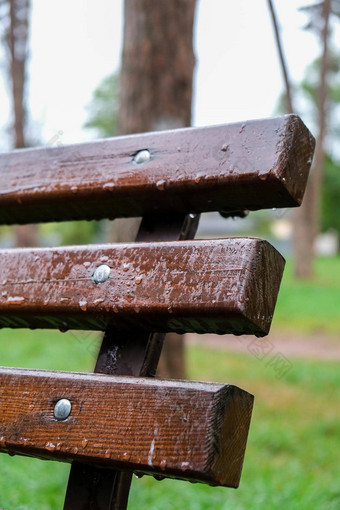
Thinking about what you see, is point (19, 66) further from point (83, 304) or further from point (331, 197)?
point (331, 197)

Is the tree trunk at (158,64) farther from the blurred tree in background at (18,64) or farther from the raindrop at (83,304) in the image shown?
the blurred tree in background at (18,64)

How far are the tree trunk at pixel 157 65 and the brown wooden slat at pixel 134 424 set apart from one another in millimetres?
2550

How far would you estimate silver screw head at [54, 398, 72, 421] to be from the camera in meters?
0.96

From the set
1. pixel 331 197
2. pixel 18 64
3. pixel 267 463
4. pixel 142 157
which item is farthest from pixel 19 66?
pixel 331 197

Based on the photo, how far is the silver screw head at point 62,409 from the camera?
96 cm

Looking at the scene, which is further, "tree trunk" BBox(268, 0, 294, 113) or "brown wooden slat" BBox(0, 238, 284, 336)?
"tree trunk" BBox(268, 0, 294, 113)

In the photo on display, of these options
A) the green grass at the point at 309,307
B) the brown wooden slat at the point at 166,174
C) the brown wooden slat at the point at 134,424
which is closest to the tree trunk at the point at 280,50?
the brown wooden slat at the point at 166,174

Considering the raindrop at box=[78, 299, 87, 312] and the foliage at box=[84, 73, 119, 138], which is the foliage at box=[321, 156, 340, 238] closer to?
the foliage at box=[84, 73, 119, 138]

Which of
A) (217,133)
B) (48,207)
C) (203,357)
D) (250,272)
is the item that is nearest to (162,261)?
(250,272)

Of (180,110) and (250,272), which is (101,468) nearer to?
(250,272)

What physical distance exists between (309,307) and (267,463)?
865cm

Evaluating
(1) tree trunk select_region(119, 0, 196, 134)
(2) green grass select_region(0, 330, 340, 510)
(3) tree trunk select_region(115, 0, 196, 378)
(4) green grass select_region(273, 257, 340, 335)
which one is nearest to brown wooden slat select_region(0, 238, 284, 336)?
(2) green grass select_region(0, 330, 340, 510)

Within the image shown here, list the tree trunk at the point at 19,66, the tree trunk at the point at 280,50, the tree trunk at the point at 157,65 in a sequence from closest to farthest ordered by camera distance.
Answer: the tree trunk at the point at 280,50
the tree trunk at the point at 157,65
the tree trunk at the point at 19,66

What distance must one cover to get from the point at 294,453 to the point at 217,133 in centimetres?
264
